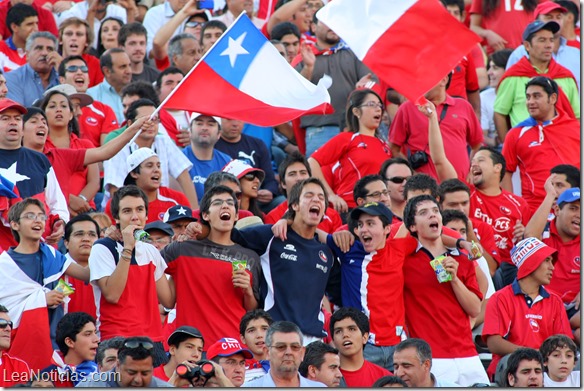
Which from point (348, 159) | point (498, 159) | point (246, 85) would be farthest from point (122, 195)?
point (498, 159)

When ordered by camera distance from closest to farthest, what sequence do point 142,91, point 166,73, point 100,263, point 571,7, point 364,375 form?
1. point 364,375
2. point 100,263
3. point 142,91
4. point 166,73
5. point 571,7

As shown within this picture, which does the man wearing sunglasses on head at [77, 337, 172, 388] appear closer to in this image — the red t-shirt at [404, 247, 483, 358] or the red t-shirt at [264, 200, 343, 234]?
the red t-shirt at [404, 247, 483, 358]

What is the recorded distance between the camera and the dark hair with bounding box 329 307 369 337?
32.0ft

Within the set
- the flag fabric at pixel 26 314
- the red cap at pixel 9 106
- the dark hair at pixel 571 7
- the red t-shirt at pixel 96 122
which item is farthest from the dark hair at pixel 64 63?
the dark hair at pixel 571 7

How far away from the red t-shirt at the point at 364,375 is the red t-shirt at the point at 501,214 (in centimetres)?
290

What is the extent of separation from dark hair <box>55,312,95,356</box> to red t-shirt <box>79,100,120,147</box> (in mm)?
3448

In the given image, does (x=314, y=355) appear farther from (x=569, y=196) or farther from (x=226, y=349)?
(x=569, y=196)

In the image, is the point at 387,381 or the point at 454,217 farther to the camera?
the point at 454,217

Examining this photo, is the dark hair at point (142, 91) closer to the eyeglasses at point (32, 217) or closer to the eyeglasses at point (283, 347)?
the eyeglasses at point (32, 217)

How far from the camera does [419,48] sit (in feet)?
34.9

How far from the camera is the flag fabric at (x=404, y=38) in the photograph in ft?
34.5

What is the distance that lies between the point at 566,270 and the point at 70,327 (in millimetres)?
4622

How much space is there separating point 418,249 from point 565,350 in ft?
4.42

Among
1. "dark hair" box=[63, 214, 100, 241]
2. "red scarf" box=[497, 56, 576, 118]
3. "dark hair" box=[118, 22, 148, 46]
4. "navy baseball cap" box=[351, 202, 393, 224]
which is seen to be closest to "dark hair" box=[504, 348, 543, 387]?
"navy baseball cap" box=[351, 202, 393, 224]
